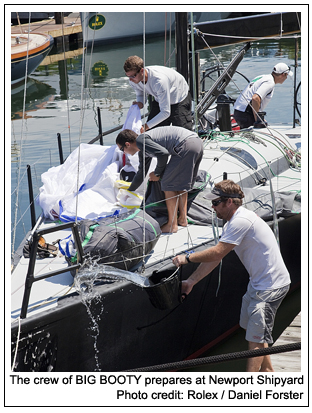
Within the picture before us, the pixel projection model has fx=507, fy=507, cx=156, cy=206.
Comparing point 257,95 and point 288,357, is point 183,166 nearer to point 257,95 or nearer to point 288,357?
point 288,357

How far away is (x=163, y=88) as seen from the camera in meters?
5.43

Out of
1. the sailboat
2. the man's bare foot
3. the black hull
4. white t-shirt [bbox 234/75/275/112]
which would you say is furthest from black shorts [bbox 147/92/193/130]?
white t-shirt [bbox 234/75/275/112]

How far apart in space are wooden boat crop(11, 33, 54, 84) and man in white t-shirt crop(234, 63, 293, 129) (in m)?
10.3

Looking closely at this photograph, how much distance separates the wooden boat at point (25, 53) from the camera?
16969 mm

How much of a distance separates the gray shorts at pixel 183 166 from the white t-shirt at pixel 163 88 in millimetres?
866

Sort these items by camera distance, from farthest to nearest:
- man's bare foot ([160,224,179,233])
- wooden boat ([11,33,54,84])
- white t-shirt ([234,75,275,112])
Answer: wooden boat ([11,33,54,84])
white t-shirt ([234,75,275,112])
man's bare foot ([160,224,179,233])

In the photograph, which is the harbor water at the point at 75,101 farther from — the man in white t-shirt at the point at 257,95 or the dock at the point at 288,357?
the dock at the point at 288,357

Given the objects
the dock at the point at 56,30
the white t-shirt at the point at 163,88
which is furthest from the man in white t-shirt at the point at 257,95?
the dock at the point at 56,30

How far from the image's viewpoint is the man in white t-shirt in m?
7.32

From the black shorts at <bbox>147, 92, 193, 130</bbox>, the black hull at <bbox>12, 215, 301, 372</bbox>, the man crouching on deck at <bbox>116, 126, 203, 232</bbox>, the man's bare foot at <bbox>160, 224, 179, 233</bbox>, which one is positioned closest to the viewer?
the black hull at <bbox>12, 215, 301, 372</bbox>

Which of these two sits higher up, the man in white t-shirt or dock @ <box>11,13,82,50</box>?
dock @ <box>11,13,82,50</box>

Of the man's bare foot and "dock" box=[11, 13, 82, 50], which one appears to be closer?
the man's bare foot

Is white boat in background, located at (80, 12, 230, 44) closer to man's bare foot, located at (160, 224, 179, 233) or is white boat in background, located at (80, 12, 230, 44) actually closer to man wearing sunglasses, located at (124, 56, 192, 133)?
man wearing sunglasses, located at (124, 56, 192, 133)
